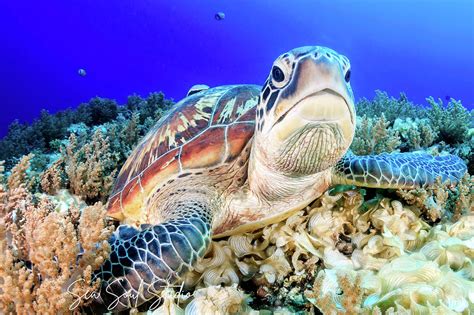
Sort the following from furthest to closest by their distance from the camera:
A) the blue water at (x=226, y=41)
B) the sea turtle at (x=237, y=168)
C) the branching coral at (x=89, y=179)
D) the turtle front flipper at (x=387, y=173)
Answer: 1. the blue water at (x=226, y=41)
2. the branching coral at (x=89, y=179)
3. the turtle front flipper at (x=387, y=173)
4. the sea turtle at (x=237, y=168)

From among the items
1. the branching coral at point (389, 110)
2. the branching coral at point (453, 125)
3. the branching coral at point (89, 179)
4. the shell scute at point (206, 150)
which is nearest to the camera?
the shell scute at point (206, 150)

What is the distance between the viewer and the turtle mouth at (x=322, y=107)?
127 cm

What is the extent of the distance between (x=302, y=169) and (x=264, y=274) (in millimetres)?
571

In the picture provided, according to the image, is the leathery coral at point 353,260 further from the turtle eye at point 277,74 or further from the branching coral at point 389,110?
the branching coral at point 389,110

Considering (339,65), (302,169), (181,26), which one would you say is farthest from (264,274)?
(181,26)

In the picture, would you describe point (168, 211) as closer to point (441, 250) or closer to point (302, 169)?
point (302, 169)

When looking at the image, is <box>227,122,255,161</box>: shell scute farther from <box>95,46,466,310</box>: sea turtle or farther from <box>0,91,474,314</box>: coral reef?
<box>0,91,474,314</box>: coral reef

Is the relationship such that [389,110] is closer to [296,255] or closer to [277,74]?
[296,255]

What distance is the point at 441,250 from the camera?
59.2 inches

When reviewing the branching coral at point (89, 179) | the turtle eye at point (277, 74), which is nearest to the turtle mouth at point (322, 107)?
the turtle eye at point (277, 74)

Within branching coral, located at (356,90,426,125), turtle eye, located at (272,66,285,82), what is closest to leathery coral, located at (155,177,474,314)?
turtle eye, located at (272,66,285,82)

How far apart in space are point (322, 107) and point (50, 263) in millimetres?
1179

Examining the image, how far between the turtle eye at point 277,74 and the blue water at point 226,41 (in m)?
69.5

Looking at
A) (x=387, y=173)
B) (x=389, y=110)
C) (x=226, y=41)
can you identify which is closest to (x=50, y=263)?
(x=387, y=173)
